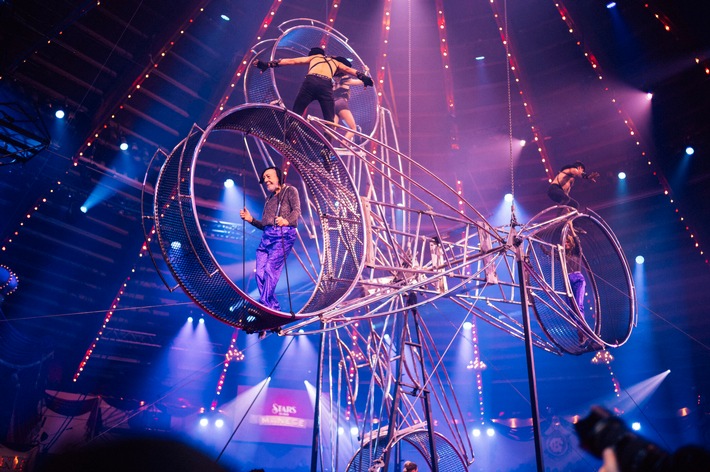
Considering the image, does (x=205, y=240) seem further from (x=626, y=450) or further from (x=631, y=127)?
(x=631, y=127)

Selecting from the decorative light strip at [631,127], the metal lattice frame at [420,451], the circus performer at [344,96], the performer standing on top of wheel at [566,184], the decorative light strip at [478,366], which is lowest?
the metal lattice frame at [420,451]

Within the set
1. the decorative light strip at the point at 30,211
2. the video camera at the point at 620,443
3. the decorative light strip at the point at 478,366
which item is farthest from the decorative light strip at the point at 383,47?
the video camera at the point at 620,443

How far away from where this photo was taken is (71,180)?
11492 millimetres

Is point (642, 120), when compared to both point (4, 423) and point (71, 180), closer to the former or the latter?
point (71, 180)

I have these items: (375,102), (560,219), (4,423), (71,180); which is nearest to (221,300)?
(375,102)

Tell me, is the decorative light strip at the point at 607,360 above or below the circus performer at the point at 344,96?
below

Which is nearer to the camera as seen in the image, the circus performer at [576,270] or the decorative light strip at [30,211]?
the circus performer at [576,270]

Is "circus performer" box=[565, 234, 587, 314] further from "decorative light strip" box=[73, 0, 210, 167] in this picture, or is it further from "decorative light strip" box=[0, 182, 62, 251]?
"decorative light strip" box=[0, 182, 62, 251]

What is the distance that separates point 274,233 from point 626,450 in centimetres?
410

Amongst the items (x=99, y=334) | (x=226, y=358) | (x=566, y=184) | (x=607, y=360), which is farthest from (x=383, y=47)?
(x=99, y=334)

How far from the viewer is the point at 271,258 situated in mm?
5137

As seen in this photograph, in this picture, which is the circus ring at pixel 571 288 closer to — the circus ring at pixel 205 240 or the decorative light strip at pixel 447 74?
the circus ring at pixel 205 240

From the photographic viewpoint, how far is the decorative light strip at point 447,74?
1102cm

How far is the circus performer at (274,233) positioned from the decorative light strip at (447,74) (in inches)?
283
